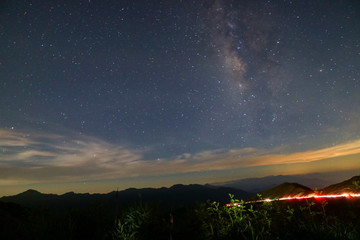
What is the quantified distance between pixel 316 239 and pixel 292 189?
1369 centimetres

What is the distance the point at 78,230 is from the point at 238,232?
5.50 meters

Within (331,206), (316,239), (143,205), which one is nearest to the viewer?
(316,239)

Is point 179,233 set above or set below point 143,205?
below

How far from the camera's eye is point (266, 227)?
19.7ft

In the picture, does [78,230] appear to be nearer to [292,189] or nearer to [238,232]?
[238,232]

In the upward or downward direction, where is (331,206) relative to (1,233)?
downward

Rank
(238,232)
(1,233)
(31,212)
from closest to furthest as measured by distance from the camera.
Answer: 1. (238,232)
2. (1,233)
3. (31,212)

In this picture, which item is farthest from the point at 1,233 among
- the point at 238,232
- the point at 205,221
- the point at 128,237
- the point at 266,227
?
the point at 266,227

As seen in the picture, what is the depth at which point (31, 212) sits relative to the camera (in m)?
7.35

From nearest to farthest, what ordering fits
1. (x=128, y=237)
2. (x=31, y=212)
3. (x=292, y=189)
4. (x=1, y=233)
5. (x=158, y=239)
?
(x=1, y=233) → (x=128, y=237) → (x=158, y=239) → (x=31, y=212) → (x=292, y=189)

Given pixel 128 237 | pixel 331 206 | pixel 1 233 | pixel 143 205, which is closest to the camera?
pixel 1 233

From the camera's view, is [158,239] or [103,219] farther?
[103,219]

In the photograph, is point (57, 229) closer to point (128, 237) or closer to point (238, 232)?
point (128, 237)

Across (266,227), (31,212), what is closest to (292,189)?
(266,227)
